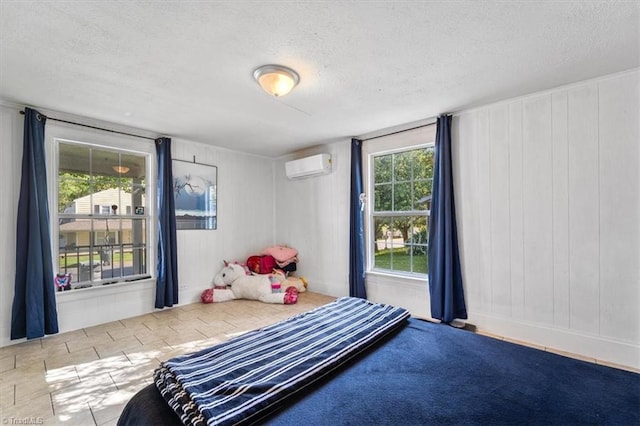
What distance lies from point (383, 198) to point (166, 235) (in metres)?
3.03

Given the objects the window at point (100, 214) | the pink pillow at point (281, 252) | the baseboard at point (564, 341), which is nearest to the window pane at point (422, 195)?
the baseboard at point (564, 341)

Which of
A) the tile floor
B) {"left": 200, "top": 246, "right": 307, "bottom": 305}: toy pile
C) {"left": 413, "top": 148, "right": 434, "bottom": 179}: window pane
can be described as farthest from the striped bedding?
{"left": 200, "top": 246, "right": 307, "bottom": 305}: toy pile

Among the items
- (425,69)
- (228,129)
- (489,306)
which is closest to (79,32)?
(228,129)

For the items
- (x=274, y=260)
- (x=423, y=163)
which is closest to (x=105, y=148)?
(x=274, y=260)

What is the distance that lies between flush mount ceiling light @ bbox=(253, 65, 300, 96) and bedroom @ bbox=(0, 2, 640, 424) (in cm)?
7

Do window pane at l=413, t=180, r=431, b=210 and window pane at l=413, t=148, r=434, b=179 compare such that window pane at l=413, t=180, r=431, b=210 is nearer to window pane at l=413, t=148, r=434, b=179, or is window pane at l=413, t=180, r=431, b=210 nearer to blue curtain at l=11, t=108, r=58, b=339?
window pane at l=413, t=148, r=434, b=179

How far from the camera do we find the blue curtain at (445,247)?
3.28m

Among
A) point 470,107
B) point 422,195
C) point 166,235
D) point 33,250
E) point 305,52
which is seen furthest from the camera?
point 166,235

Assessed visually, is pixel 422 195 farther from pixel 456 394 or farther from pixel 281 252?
pixel 456 394

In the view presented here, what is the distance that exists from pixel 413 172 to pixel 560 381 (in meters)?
2.95

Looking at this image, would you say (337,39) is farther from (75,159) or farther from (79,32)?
(75,159)

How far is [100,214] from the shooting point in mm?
3668

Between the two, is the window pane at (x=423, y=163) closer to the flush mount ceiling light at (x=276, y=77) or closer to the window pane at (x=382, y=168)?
the window pane at (x=382, y=168)

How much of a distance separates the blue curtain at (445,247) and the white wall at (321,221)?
1.42 metres
